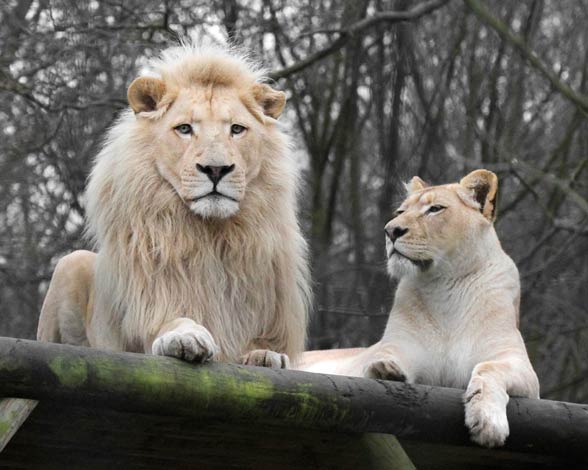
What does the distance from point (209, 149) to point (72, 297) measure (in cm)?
87

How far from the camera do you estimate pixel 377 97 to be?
30.1 feet

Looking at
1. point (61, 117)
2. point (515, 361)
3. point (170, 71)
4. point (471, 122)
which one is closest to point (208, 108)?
point (170, 71)

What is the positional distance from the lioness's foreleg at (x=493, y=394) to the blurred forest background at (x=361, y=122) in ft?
12.5

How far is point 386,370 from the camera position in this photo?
418 centimetres

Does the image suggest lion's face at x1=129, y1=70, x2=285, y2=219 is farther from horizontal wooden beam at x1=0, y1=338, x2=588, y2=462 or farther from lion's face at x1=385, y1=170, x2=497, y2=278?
horizontal wooden beam at x1=0, y1=338, x2=588, y2=462

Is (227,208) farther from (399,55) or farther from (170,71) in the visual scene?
(399,55)


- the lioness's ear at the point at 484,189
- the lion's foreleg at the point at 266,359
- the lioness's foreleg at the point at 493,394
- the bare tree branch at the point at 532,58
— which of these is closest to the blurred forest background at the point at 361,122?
the bare tree branch at the point at 532,58

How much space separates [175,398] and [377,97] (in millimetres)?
6063

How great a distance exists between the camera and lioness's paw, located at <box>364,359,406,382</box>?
165 inches

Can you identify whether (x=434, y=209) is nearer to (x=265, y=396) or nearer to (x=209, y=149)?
(x=209, y=149)

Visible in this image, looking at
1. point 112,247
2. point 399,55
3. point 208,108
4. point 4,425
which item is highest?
point 399,55

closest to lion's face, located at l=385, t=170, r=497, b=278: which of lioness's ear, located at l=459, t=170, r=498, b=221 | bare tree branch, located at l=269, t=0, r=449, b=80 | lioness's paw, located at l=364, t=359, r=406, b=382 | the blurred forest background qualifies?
lioness's ear, located at l=459, t=170, r=498, b=221

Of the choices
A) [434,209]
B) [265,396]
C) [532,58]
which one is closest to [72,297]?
[434,209]

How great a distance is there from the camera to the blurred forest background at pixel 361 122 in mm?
7805
